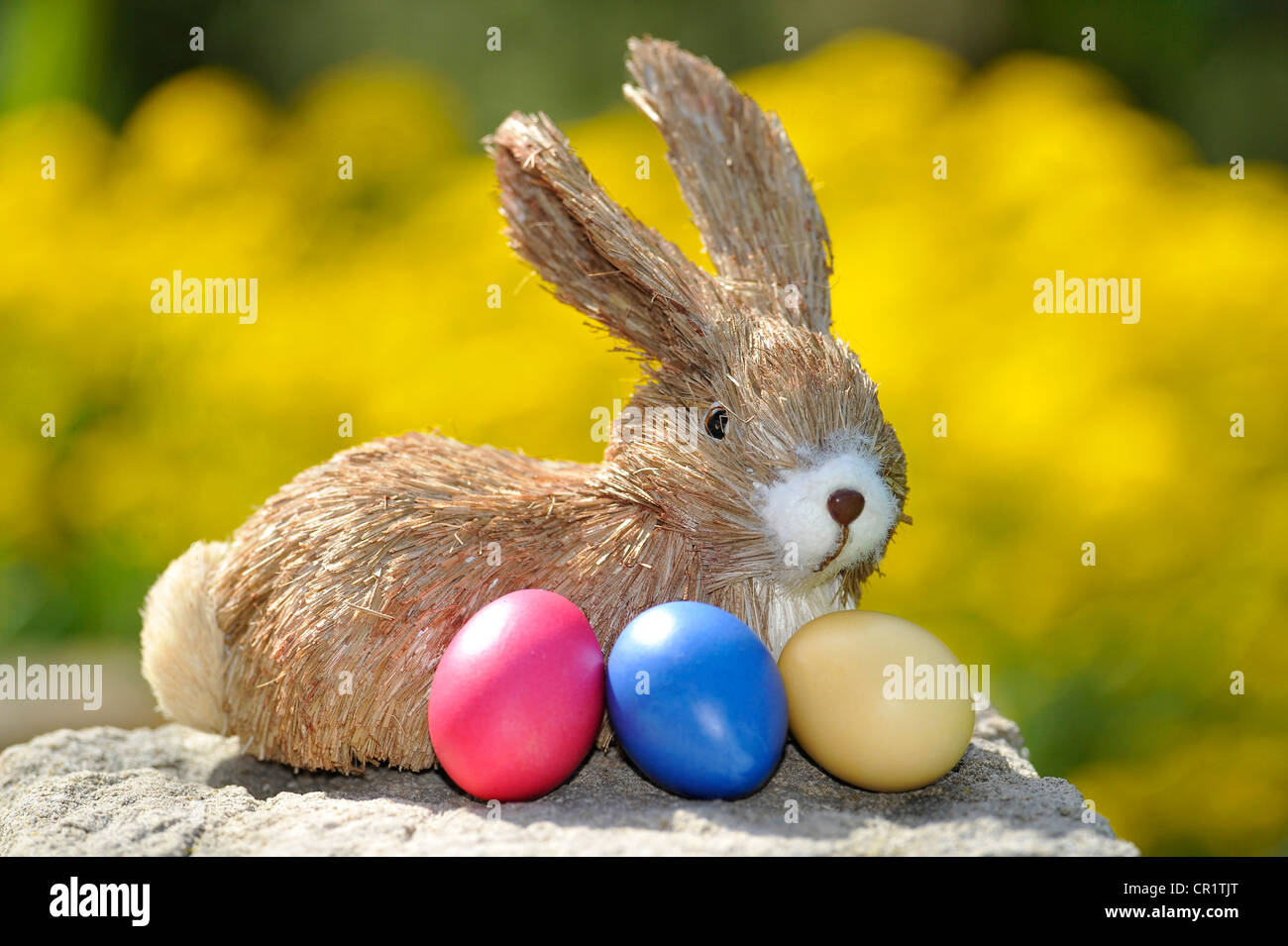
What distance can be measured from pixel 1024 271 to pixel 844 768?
6.02 ft

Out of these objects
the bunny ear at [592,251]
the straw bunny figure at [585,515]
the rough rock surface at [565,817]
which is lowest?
the rough rock surface at [565,817]

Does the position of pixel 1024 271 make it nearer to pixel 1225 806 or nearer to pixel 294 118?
pixel 1225 806

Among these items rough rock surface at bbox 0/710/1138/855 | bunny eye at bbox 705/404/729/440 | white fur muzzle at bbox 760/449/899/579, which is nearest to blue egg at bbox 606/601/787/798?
rough rock surface at bbox 0/710/1138/855

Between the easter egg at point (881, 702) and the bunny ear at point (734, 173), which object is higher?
the bunny ear at point (734, 173)

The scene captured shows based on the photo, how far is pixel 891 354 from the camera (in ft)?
9.45

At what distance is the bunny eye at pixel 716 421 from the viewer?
Result: 1.76 metres

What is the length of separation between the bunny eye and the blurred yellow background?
0.62m

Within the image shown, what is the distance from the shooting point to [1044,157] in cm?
308

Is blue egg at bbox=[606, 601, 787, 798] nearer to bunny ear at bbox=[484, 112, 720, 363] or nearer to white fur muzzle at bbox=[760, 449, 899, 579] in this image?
white fur muzzle at bbox=[760, 449, 899, 579]

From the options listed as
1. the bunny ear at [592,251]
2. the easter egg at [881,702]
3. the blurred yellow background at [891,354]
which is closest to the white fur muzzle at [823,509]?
the easter egg at [881,702]

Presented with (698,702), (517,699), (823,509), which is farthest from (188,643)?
(823,509)

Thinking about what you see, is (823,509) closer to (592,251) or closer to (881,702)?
(881,702)

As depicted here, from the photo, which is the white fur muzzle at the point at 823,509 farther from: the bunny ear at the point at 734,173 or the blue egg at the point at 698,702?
the bunny ear at the point at 734,173

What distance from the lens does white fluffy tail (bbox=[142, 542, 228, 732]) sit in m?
1.92
